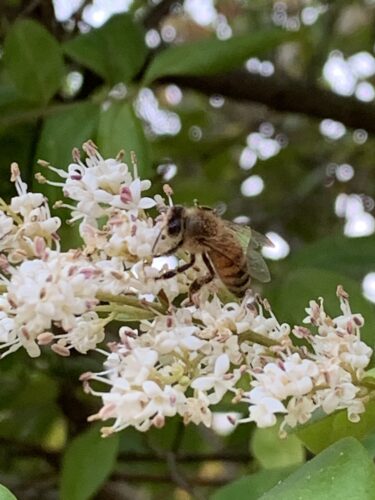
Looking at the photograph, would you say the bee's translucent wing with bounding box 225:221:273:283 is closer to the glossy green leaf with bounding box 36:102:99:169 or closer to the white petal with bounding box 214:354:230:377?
the white petal with bounding box 214:354:230:377

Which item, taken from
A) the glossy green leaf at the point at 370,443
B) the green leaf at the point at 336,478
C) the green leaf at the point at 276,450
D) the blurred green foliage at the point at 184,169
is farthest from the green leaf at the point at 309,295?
the green leaf at the point at 336,478

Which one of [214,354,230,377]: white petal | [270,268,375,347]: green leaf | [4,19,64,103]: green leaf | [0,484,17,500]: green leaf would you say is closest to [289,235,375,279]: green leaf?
[270,268,375,347]: green leaf

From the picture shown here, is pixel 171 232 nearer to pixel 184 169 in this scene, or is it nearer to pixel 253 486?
pixel 253 486

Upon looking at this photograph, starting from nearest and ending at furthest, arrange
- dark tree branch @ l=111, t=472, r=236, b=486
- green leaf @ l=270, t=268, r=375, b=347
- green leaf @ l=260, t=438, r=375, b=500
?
green leaf @ l=260, t=438, r=375, b=500, green leaf @ l=270, t=268, r=375, b=347, dark tree branch @ l=111, t=472, r=236, b=486

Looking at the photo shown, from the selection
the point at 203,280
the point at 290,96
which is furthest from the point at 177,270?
the point at 290,96

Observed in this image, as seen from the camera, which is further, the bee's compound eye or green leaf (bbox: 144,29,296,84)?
green leaf (bbox: 144,29,296,84)
